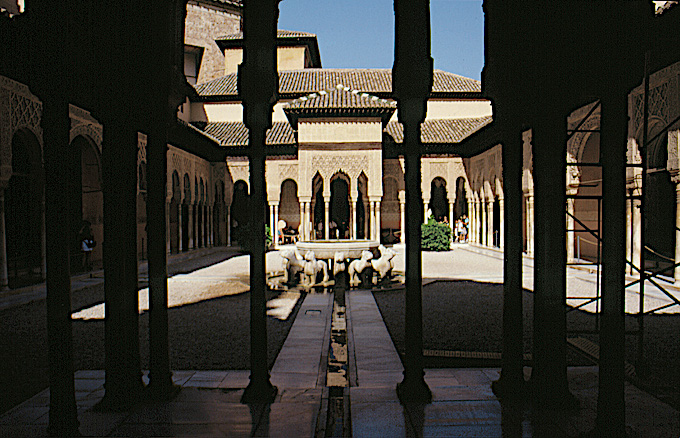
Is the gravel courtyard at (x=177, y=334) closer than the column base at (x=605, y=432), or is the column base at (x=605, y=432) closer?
the column base at (x=605, y=432)

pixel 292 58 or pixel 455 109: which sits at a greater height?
pixel 292 58

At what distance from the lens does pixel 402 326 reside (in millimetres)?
6465

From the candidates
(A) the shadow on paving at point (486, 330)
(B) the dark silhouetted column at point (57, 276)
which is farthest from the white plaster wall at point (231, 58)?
(B) the dark silhouetted column at point (57, 276)

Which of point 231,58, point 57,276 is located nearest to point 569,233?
point 57,276

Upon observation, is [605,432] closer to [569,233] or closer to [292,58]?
[569,233]

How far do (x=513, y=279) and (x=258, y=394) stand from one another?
2.21 m

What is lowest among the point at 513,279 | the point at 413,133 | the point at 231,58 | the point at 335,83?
the point at 513,279

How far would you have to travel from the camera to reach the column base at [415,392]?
3.34 m

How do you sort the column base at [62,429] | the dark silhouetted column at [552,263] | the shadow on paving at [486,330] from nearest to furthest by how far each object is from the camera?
the column base at [62,429], the dark silhouetted column at [552,263], the shadow on paving at [486,330]

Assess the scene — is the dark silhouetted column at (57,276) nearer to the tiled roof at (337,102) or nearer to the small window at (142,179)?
the small window at (142,179)

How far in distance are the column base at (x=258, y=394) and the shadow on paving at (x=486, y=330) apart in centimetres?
190

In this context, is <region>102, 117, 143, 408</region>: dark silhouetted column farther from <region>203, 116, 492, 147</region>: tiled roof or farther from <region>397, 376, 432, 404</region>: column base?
<region>203, 116, 492, 147</region>: tiled roof

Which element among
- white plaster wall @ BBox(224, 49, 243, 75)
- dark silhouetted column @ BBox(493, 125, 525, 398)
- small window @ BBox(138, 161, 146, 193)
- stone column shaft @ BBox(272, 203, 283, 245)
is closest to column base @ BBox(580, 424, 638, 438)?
dark silhouetted column @ BBox(493, 125, 525, 398)

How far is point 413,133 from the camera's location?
3451 millimetres
